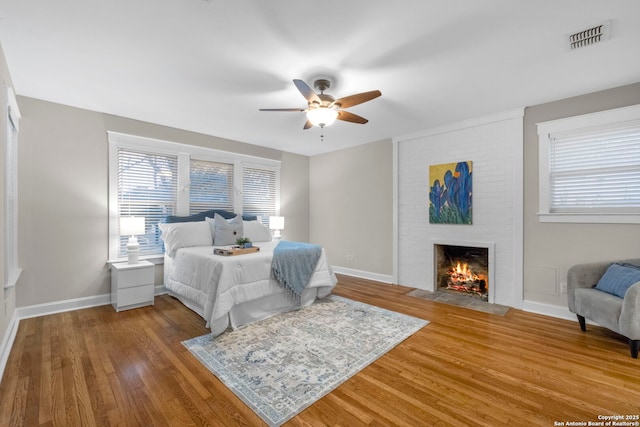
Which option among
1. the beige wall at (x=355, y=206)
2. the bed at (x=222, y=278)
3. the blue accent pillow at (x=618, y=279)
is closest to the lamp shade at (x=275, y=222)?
the bed at (x=222, y=278)

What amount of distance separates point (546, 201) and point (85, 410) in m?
4.79

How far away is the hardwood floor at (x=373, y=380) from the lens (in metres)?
1.68

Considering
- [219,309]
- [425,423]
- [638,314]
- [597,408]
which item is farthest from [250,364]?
[638,314]

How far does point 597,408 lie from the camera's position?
1.75m

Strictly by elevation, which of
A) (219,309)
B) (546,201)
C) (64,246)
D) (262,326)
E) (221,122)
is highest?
(221,122)

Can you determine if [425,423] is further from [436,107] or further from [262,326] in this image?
[436,107]

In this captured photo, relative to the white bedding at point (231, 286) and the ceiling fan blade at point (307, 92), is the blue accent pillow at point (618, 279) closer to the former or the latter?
the white bedding at point (231, 286)

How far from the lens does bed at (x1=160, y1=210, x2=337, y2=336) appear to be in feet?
9.24

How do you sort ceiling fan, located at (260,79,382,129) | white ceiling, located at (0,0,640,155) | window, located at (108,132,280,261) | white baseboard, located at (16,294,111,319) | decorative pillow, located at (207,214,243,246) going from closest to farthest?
white ceiling, located at (0,0,640,155) → ceiling fan, located at (260,79,382,129) → white baseboard, located at (16,294,111,319) → window, located at (108,132,280,261) → decorative pillow, located at (207,214,243,246)

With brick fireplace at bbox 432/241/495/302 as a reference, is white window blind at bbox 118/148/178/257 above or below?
above

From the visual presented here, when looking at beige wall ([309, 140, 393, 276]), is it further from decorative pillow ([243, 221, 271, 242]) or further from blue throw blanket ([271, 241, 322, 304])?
blue throw blanket ([271, 241, 322, 304])

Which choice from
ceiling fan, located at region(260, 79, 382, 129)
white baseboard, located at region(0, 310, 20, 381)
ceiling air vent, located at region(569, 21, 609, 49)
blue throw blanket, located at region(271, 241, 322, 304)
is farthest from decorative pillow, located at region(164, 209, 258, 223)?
ceiling air vent, located at region(569, 21, 609, 49)

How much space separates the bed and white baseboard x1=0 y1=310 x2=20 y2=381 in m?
1.47

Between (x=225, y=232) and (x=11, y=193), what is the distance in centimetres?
225
